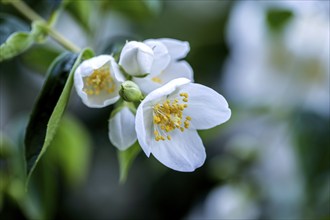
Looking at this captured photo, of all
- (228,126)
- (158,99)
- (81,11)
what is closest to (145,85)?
(158,99)

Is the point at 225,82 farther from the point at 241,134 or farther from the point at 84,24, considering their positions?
the point at 84,24

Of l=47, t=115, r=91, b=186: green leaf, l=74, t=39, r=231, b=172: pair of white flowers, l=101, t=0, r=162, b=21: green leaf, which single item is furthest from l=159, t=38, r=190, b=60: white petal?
l=47, t=115, r=91, b=186: green leaf

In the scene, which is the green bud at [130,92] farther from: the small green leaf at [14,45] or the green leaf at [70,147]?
the green leaf at [70,147]

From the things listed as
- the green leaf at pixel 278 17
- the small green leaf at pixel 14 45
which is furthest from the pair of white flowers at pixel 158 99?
the green leaf at pixel 278 17

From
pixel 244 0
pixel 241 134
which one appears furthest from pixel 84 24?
pixel 241 134

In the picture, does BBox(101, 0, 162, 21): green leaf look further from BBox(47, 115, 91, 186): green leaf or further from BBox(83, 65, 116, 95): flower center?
BBox(83, 65, 116, 95): flower center

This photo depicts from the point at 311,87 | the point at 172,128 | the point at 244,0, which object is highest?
the point at 172,128

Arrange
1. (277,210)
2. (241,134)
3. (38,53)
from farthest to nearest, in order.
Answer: (241,134) → (277,210) → (38,53)
